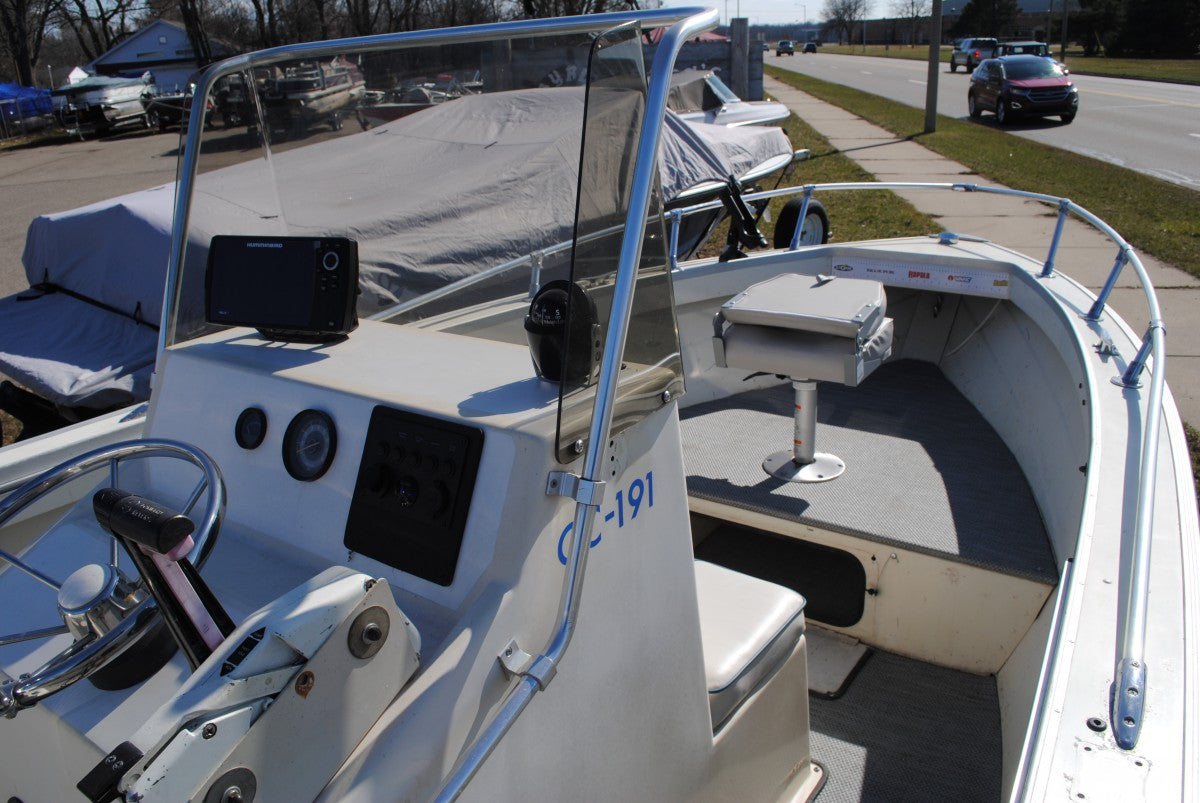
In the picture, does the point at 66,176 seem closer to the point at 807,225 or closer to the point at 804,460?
the point at 807,225

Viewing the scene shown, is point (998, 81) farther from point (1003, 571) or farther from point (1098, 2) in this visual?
point (1098, 2)

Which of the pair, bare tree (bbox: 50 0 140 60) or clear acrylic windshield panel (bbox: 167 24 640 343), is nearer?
clear acrylic windshield panel (bbox: 167 24 640 343)

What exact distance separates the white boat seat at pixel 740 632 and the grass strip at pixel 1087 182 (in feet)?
24.7

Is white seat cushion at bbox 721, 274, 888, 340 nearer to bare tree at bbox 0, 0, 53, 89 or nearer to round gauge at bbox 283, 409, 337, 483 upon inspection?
round gauge at bbox 283, 409, 337, 483

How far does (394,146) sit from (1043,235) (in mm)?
8515

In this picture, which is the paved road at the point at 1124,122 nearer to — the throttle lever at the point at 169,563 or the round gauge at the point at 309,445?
the round gauge at the point at 309,445

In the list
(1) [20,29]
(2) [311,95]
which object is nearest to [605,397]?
(2) [311,95]

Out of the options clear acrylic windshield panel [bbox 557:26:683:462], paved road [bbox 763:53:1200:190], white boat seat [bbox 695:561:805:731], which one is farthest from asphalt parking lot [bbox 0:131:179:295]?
paved road [bbox 763:53:1200:190]

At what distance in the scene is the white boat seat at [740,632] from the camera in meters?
1.86

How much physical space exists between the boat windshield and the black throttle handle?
54cm

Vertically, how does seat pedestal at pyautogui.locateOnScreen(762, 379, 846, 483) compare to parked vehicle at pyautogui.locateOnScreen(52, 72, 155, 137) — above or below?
below

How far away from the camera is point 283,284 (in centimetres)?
174

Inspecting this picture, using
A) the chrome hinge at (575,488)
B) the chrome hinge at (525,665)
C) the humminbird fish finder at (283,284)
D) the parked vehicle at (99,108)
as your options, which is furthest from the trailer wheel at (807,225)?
the parked vehicle at (99,108)

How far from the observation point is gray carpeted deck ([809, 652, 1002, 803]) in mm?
2469
